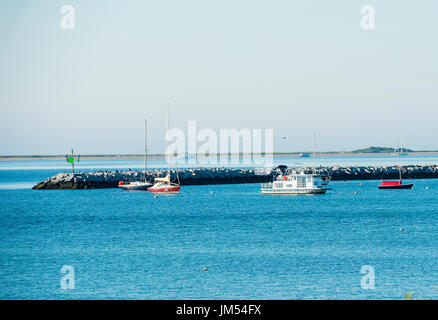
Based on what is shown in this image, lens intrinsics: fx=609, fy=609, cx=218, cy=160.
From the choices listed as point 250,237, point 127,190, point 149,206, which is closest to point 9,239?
point 250,237

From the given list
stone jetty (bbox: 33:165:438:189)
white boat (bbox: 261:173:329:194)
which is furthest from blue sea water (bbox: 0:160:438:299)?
stone jetty (bbox: 33:165:438:189)

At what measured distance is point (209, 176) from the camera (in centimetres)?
11475

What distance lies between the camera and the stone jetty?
10919 centimetres

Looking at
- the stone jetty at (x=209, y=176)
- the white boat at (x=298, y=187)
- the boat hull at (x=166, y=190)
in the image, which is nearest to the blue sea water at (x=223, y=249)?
the white boat at (x=298, y=187)

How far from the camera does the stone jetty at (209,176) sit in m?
109

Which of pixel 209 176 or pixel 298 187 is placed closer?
pixel 298 187

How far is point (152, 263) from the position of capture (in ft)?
112

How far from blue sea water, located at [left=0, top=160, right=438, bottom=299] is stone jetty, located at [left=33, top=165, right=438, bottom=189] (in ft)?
99.5

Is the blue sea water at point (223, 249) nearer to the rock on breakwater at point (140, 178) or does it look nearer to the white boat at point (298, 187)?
the white boat at point (298, 187)

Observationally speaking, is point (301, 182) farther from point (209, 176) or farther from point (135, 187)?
point (209, 176)

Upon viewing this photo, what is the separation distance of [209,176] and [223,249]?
248 ft

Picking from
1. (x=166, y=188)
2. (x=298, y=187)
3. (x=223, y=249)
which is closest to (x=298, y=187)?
(x=298, y=187)
